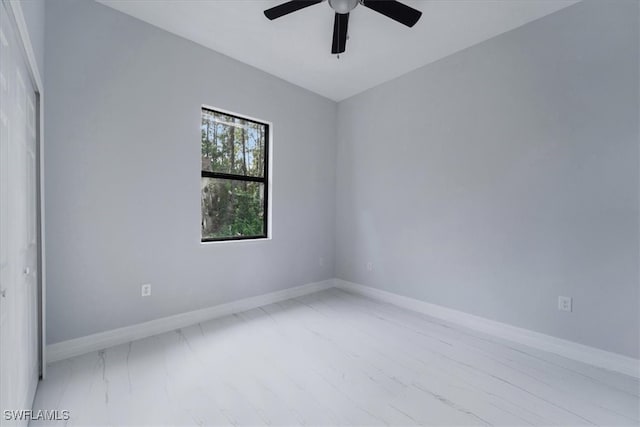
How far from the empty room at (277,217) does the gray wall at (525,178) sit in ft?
0.05

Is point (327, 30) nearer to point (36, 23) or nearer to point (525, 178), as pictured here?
point (36, 23)

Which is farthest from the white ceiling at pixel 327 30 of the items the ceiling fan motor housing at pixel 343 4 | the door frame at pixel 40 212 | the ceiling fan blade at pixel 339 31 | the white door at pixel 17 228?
the white door at pixel 17 228

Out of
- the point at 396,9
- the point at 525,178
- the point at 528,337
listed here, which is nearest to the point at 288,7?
the point at 396,9

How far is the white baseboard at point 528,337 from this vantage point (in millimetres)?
1974

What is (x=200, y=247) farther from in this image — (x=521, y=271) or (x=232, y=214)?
(x=521, y=271)

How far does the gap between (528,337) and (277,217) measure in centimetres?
270

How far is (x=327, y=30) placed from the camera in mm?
2463

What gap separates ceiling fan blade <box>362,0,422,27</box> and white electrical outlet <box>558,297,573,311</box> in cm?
241

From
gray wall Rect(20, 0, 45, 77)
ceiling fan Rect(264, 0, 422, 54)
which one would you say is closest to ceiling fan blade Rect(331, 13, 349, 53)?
ceiling fan Rect(264, 0, 422, 54)

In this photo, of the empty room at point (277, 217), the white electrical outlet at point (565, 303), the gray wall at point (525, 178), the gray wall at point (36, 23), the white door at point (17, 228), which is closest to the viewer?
the white door at point (17, 228)

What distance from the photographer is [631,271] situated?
76.7 inches

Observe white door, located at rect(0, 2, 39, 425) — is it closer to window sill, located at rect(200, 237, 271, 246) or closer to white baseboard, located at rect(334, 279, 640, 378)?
window sill, located at rect(200, 237, 271, 246)

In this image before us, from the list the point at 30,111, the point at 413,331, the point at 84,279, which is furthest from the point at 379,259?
the point at 30,111

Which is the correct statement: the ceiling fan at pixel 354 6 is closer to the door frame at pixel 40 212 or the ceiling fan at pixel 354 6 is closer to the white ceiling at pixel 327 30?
the white ceiling at pixel 327 30
